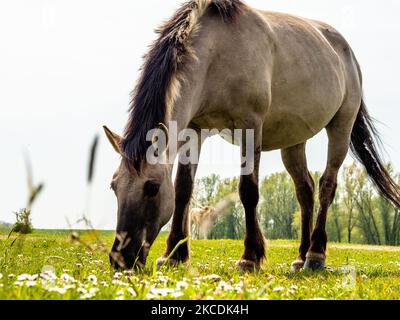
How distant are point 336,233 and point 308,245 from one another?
54123 millimetres

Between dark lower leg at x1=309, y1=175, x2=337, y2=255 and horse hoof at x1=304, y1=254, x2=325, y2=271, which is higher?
dark lower leg at x1=309, y1=175, x2=337, y2=255

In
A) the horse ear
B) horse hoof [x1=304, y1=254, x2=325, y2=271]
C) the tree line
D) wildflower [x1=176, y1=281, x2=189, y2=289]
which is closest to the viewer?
wildflower [x1=176, y1=281, x2=189, y2=289]

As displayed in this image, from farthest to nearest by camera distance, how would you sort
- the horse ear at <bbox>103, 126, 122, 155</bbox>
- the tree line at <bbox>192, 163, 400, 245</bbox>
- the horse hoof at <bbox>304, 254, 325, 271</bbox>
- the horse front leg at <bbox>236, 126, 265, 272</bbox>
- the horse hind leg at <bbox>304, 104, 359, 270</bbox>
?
the tree line at <bbox>192, 163, 400, 245</bbox> < the horse hind leg at <bbox>304, 104, 359, 270</bbox> < the horse hoof at <bbox>304, 254, 325, 271</bbox> < the horse front leg at <bbox>236, 126, 265, 272</bbox> < the horse ear at <bbox>103, 126, 122, 155</bbox>

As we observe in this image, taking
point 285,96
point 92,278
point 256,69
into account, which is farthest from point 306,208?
point 92,278

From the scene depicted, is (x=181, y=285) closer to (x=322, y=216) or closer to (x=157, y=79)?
(x=157, y=79)

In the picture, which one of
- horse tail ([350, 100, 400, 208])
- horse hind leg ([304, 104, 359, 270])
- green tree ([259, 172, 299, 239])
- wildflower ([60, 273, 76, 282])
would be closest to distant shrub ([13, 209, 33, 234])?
wildflower ([60, 273, 76, 282])

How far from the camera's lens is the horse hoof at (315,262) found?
8711 millimetres

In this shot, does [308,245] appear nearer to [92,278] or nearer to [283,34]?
[283,34]

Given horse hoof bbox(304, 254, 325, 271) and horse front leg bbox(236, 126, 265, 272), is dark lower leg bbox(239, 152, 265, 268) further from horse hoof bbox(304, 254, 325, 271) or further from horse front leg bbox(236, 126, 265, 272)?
horse hoof bbox(304, 254, 325, 271)

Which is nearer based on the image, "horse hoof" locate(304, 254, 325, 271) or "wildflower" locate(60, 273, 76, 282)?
"wildflower" locate(60, 273, 76, 282)

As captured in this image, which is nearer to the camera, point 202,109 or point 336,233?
point 202,109

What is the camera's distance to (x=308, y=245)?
948 cm

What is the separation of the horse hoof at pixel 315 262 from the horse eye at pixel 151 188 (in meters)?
4.09

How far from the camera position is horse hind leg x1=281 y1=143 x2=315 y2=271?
9.66m
